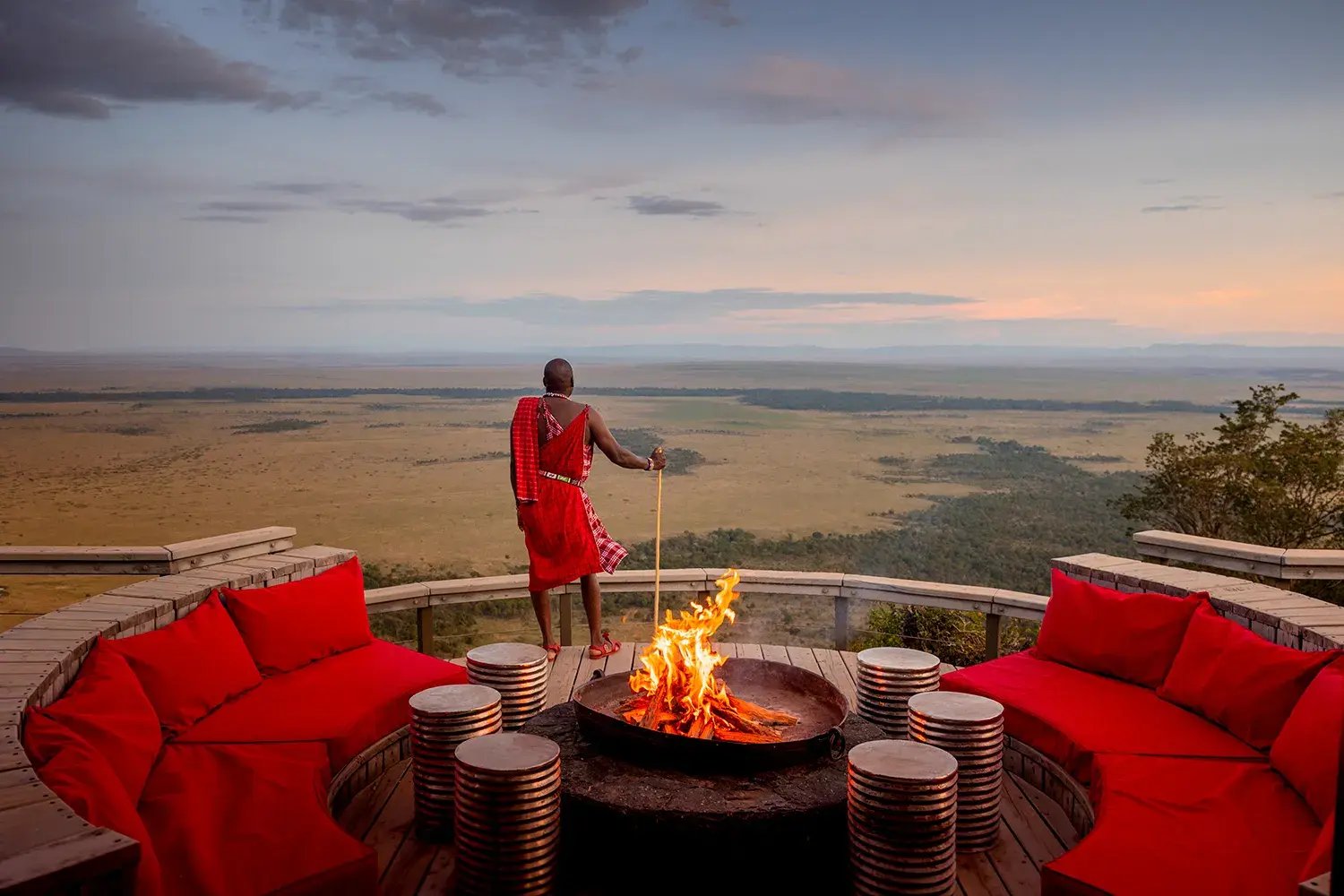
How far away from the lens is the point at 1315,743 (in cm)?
250

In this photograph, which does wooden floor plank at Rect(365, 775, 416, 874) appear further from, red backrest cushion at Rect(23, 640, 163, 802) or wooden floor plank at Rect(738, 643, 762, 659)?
wooden floor plank at Rect(738, 643, 762, 659)

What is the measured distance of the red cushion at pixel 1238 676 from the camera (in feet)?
9.18

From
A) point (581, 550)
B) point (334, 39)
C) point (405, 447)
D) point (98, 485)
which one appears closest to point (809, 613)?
point (405, 447)

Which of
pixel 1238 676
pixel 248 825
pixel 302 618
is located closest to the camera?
pixel 248 825

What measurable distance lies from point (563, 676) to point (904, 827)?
235 centimetres

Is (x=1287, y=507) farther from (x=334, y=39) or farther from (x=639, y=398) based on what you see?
(x=639, y=398)

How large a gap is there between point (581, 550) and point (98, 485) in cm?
2073

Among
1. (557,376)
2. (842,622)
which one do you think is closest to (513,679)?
(557,376)

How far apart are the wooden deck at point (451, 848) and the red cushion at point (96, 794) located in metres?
0.80

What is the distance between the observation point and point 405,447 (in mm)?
25328

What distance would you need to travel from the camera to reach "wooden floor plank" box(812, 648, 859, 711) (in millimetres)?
4246

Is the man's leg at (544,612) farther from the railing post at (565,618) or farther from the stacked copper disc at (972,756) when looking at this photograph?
the stacked copper disc at (972,756)

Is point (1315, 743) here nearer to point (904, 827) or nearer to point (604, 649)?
point (904, 827)

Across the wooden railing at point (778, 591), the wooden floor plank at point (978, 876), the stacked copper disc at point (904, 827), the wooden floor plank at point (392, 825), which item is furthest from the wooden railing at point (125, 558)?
the wooden floor plank at point (978, 876)
